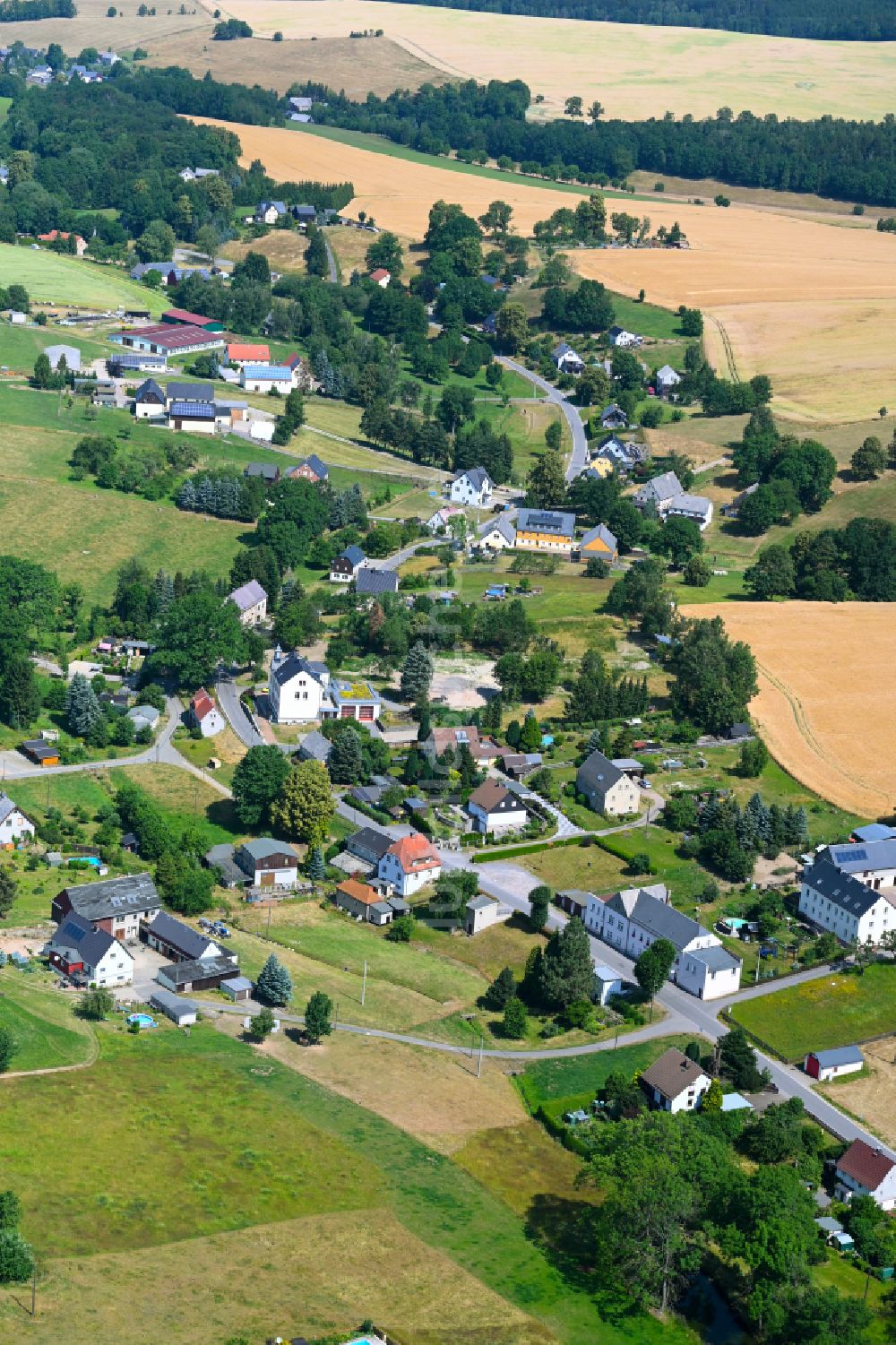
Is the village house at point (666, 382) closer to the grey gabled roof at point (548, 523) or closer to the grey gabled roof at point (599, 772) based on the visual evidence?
the grey gabled roof at point (548, 523)

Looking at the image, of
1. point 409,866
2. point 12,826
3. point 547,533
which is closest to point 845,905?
point 409,866

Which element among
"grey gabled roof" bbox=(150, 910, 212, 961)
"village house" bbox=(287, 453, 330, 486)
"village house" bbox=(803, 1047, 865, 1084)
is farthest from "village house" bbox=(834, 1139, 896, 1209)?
"village house" bbox=(287, 453, 330, 486)

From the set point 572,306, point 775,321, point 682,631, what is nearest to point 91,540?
point 682,631

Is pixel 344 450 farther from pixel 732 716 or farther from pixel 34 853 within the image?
pixel 34 853

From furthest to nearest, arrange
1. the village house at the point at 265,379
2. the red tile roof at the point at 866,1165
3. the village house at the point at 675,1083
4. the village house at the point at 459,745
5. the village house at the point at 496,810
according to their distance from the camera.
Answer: the village house at the point at 265,379 < the village house at the point at 459,745 < the village house at the point at 496,810 < the village house at the point at 675,1083 < the red tile roof at the point at 866,1165

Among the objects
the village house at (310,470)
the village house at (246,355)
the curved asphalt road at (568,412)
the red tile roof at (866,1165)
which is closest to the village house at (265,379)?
the village house at (246,355)

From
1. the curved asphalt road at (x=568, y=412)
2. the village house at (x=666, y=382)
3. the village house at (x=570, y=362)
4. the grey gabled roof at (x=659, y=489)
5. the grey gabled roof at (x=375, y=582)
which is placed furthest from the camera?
the village house at (x=570, y=362)

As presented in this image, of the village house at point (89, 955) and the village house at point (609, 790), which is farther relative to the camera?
the village house at point (609, 790)
